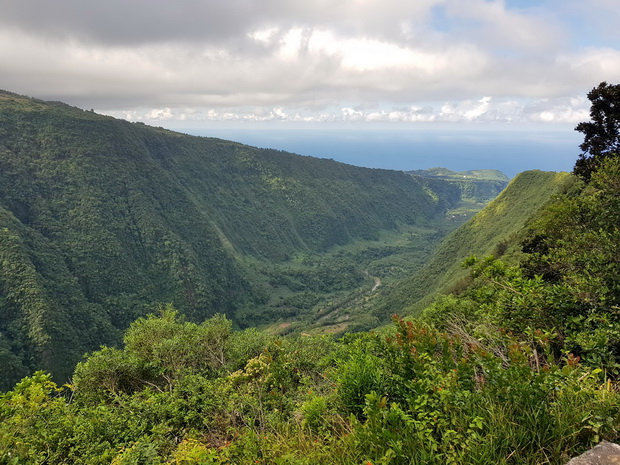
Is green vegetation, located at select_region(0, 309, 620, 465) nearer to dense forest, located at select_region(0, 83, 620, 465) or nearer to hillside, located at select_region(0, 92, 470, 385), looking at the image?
dense forest, located at select_region(0, 83, 620, 465)

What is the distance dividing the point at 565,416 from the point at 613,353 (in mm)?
3430

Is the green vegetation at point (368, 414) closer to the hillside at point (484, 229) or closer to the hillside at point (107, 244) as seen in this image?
the hillside at point (107, 244)

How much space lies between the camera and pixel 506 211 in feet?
310

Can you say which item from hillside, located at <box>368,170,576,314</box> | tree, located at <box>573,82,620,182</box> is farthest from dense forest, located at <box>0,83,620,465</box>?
hillside, located at <box>368,170,576,314</box>

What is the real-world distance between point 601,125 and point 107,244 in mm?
124049

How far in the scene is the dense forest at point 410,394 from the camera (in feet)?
15.5

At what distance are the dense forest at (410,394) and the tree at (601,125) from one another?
8230 millimetres

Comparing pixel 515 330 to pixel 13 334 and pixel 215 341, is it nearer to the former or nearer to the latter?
pixel 215 341

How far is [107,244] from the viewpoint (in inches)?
4392

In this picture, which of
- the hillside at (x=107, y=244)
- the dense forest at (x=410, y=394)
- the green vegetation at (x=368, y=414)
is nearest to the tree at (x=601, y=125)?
the dense forest at (x=410, y=394)

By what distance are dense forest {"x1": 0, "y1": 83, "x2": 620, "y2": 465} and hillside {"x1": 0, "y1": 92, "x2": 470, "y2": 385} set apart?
2820 inches

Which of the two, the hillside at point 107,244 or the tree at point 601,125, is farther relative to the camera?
the hillside at point 107,244

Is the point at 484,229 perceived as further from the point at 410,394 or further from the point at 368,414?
the point at 368,414

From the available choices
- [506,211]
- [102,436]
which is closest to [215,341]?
[102,436]
